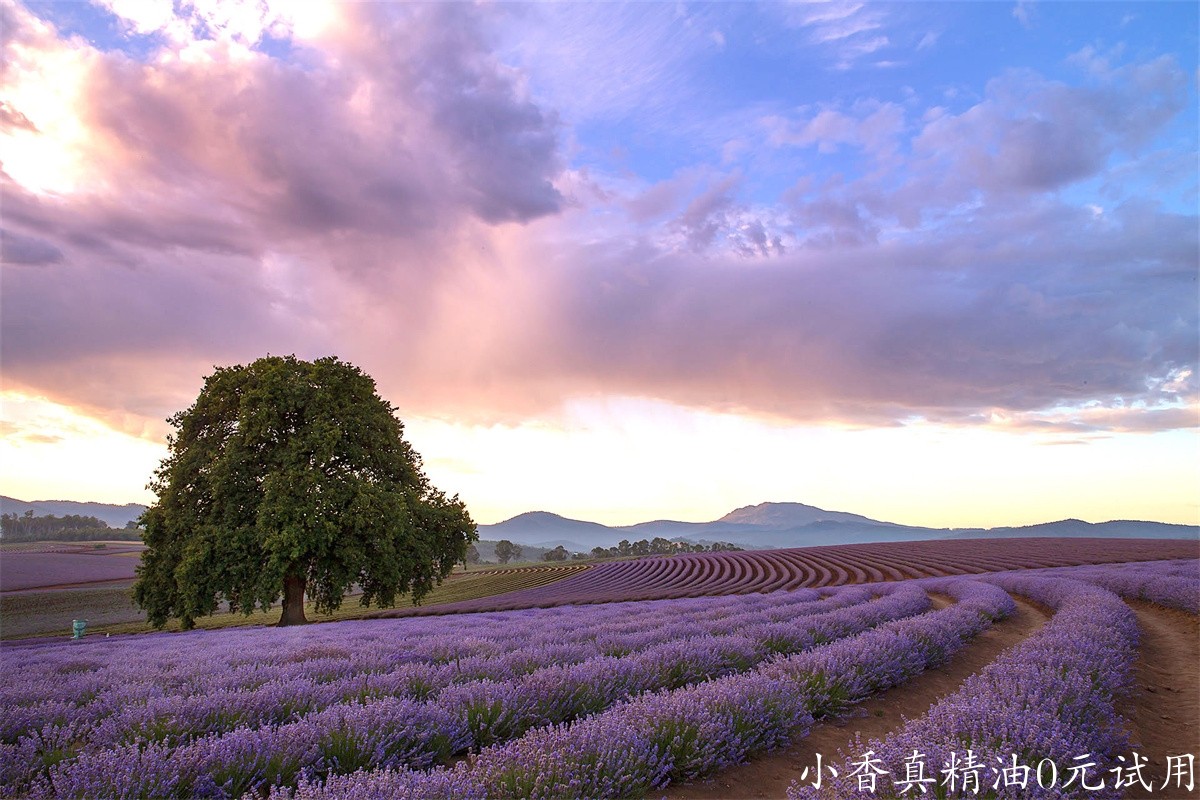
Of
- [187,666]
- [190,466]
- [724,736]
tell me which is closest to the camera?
[724,736]

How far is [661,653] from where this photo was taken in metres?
5.87

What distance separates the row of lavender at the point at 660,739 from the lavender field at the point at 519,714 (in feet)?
0.05

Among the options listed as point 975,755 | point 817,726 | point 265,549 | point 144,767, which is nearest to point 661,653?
point 817,726

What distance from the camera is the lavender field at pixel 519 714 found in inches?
119

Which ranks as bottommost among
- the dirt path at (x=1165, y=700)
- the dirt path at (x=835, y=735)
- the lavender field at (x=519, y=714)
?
the dirt path at (x=1165, y=700)

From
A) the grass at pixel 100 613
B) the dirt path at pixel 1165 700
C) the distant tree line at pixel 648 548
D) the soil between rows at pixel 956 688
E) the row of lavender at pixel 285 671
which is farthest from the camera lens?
the distant tree line at pixel 648 548

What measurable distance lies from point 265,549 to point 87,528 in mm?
129247

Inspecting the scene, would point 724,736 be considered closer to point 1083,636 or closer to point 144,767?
point 144,767

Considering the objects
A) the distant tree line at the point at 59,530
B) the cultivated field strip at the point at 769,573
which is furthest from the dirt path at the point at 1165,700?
the distant tree line at the point at 59,530

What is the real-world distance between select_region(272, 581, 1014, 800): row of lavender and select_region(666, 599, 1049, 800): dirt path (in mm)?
98

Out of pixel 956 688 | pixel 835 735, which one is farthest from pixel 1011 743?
pixel 956 688

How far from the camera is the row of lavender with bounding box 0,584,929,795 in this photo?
321 centimetres

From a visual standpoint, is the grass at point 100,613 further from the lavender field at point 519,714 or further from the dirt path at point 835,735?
the dirt path at point 835,735

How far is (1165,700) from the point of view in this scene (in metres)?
6.11
